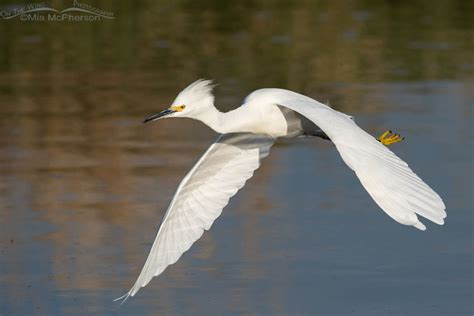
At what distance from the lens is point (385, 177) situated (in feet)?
17.2

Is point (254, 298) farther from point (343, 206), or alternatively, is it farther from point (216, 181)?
point (343, 206)

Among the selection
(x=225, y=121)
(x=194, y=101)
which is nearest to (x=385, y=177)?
(x=225, y=121)

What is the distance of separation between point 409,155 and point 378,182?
498cm

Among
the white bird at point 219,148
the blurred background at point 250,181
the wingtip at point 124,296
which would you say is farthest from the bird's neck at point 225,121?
the wingtip at point 124,296

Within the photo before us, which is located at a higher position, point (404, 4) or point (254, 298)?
point (254, 298)

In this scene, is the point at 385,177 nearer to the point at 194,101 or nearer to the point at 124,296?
the point at 124,296

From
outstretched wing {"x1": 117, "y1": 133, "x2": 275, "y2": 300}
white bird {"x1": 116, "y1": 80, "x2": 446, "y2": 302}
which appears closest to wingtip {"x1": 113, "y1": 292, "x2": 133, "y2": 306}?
white bird {"x1": 116, "y1": 80, "x2": 446, "y2": 302}

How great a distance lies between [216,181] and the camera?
7148 mm

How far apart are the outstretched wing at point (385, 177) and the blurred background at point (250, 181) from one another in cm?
141

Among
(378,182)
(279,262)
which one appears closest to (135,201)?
(279,262)

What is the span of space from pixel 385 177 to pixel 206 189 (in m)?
2.06

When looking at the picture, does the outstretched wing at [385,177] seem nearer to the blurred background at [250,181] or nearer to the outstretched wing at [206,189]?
the outstretched wing at [206,189]

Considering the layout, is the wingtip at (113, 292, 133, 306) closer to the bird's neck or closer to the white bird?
the white bird

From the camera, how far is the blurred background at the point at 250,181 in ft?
23.3
